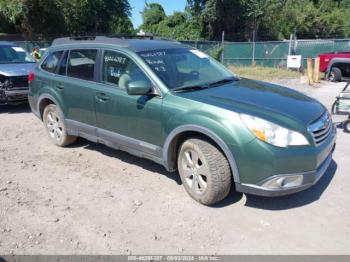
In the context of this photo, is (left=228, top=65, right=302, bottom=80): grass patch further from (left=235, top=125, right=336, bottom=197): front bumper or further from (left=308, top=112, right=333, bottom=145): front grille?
(left=235, top=125, right=336, bottom=197): front bumper

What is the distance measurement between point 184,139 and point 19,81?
662cm

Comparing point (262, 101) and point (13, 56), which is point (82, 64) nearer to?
point (262, 101)

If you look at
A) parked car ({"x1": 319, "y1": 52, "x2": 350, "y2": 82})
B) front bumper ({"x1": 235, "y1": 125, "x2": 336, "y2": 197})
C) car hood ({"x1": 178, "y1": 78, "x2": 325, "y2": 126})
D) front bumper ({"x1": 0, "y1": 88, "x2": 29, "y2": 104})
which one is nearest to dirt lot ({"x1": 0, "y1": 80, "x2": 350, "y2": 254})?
front bumper ({"x1": 235, "y1": 125, "x2": 336, "y2": 197})

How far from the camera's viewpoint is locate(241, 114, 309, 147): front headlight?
4090mm

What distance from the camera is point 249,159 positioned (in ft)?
13.6

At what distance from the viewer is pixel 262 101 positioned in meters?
4.64

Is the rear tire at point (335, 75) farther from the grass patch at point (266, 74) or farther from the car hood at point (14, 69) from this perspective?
the car hood at point (14, 69)

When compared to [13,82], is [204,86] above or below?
above

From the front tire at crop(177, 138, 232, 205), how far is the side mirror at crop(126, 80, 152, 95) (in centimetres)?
78

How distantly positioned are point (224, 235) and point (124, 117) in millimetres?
2066

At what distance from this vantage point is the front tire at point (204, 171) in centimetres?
439

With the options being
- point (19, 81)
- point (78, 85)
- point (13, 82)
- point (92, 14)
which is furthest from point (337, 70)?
point (92, 14)

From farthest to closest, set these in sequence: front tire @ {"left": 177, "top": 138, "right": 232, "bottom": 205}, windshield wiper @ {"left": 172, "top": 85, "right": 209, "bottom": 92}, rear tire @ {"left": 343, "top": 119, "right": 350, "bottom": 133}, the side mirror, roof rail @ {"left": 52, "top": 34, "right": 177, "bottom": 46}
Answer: rear tire @ {"left": 343, "top": 119, "right": 350, "bottom": 133} → roof rail @ {"left": 52, "top": 34, "right": 177, "bottom": 46} → windshield wiper @ {"left": 172, "top": 85, "right": 209, "bottom": 92} → the side mirror → front tire @ {"left": 177, "top": 138, "right": 232, "bottom": 205}

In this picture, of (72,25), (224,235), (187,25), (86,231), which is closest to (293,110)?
(224,235)
